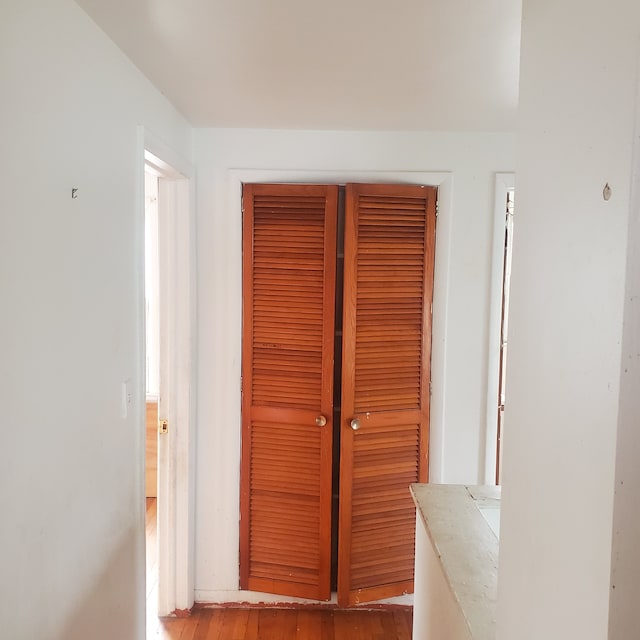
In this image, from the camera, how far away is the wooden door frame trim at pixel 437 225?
2293 mm

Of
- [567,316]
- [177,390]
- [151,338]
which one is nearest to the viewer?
[567,316]

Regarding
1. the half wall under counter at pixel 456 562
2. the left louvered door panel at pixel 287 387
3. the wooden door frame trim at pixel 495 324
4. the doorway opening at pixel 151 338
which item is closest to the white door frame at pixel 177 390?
the left louvered door panel at pixel 287 387

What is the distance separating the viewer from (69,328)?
1.18 m

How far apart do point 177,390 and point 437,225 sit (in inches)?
54.5

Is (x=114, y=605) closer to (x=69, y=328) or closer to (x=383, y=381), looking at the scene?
(x=69, y=328)

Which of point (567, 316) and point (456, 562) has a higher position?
point (567, 316)

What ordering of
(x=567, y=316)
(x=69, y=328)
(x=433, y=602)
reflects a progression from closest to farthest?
(x=567, y=316), (x=69, y=328), (x=433, y=602)

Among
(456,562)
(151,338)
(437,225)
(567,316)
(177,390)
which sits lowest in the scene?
(456,562)

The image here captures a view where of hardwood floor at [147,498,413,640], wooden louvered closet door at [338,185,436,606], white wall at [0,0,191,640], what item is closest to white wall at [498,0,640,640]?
white wall at [0,0,191,640]

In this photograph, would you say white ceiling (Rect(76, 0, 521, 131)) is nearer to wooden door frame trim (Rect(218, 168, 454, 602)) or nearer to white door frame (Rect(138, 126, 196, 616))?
wooden door frame trim (Rect(218, 168, 454, 602))

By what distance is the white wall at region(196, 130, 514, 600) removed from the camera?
2.29 meters

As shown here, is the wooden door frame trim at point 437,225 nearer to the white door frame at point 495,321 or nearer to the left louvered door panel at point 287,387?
the left louvered door panel at point 287,387

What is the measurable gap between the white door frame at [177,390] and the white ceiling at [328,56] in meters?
0.41

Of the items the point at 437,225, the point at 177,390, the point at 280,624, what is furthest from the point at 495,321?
the point at 280,624
